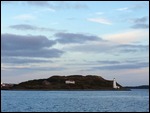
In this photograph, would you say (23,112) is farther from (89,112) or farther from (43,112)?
(89,112)

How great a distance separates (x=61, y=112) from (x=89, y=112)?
453 centimetres

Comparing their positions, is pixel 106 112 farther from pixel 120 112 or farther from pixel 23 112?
pixel 23 112

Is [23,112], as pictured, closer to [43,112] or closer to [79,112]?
[43,112]

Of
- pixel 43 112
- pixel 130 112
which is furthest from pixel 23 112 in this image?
pixel 130 112

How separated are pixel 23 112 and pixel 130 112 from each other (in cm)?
1703

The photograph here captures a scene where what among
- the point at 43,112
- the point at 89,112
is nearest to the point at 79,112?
the point at 89,112

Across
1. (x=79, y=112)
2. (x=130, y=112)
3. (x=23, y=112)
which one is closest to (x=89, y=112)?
(x=79, y=112)

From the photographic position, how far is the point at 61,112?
61.3m

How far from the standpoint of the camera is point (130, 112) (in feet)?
199

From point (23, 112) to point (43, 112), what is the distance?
3.19m

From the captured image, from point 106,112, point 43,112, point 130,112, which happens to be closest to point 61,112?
point 43,112

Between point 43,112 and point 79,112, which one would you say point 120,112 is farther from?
point 43,112

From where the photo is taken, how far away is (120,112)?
6003 cm

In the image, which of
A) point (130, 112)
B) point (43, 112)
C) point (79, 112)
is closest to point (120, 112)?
point (130, 112)
